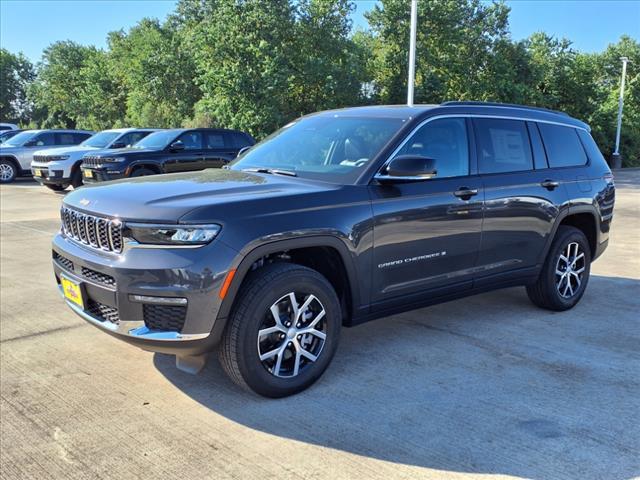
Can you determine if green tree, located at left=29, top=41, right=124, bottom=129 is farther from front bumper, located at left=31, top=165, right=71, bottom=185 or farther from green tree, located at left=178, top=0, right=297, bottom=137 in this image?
front bumper, located at left=31, top=165, right=71, bottom=185

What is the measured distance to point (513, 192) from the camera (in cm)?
486

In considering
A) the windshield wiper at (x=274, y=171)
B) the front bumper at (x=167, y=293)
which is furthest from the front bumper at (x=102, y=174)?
the front bumper at (x=167, y=293)

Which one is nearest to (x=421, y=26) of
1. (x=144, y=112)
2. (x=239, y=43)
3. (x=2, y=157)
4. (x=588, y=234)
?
(x=239, y=43)

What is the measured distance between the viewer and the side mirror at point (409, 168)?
150 inches

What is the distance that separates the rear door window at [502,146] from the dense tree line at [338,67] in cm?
1996

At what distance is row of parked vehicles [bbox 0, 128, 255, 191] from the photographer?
12.7m

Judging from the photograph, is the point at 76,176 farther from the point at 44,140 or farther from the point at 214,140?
the point at 44,140

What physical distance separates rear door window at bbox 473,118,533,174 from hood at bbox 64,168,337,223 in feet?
5.20

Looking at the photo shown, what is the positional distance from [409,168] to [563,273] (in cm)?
254

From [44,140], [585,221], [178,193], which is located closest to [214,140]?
[44,140]

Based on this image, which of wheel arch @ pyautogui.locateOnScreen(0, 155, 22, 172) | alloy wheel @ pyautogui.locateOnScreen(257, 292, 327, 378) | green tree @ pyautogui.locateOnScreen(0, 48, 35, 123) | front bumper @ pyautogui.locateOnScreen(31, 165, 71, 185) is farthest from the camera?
green tree @ pyautogui.locateOnScreen(0, 48, 35, 123)

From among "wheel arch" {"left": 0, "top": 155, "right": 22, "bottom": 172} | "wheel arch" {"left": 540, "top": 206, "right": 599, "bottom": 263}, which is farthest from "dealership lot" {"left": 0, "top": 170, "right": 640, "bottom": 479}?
"wheel arch" {"left": 0, "top": 155, "right": 22, "bottom": 172}

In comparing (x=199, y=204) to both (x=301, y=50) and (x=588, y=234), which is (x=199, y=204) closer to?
(x=588, y=234)

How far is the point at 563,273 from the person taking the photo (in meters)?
5.50
